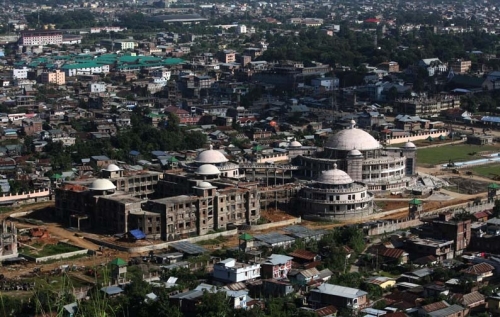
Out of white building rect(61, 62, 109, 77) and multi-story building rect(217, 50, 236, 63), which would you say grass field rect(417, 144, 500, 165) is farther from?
multi-story building rect(217, 50, 236, 63)

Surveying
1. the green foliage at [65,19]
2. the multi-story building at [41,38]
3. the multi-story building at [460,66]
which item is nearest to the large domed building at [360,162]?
the multi-story building at [460,66]

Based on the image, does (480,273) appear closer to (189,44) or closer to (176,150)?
(176,150)

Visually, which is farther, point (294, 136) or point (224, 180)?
point (294, 136)

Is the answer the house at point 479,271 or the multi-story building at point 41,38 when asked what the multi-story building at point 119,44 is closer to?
the multi-story building at point 41,38

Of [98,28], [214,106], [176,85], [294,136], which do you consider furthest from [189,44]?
[294,136]

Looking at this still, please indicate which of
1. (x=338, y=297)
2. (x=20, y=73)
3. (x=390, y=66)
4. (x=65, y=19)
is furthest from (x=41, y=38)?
(x=338, y=297)

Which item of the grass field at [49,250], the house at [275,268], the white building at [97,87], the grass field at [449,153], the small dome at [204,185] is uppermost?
the small dome at [204,185]
